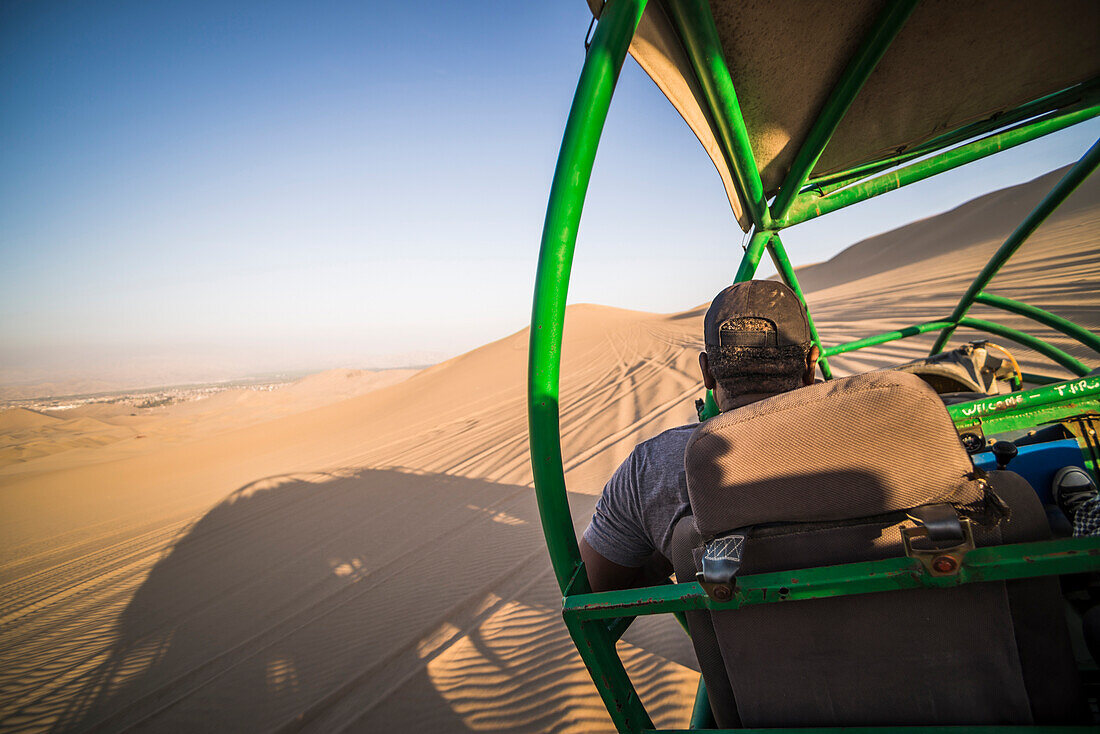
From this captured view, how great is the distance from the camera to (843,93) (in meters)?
1.92

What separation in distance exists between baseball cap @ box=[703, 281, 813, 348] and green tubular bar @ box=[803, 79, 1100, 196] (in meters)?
1.68

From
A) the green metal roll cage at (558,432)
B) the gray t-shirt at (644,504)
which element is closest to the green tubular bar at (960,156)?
the green metal roll cage at (558,432)

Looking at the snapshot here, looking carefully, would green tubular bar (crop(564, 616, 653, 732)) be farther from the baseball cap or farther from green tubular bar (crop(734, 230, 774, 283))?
green tubular bar (crop(734, 230, 774, 283))

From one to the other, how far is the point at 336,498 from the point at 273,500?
136 centimetres

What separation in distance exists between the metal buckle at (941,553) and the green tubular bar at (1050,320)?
12.8 feet

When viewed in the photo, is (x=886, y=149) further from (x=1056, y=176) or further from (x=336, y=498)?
(x=1056, y=176)

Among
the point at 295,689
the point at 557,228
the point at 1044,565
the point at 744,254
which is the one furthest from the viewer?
the point at 295,689

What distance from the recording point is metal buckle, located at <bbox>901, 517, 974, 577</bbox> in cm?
68

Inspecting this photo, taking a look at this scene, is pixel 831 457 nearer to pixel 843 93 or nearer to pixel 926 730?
pixel 926 730

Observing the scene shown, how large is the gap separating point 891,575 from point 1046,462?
105 cm

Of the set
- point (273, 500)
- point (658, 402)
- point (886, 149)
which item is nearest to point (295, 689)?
Result: point (886, 149)

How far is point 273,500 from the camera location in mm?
7297

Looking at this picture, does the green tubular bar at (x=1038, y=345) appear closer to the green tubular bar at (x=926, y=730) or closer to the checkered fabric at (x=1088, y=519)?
the checkered fabric at (x=1088, y=519)

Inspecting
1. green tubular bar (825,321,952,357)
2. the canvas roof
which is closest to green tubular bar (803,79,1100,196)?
the canvas roof
